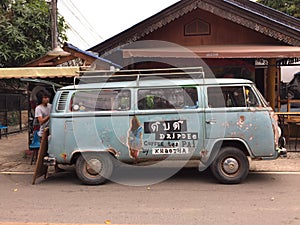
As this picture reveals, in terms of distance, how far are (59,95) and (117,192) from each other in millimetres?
2339

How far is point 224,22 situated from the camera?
11.8 m

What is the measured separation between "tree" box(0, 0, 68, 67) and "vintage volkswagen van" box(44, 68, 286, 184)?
904 cm

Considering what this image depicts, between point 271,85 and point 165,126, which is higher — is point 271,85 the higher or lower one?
the higher one

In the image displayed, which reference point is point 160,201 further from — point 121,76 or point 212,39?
point 212,39

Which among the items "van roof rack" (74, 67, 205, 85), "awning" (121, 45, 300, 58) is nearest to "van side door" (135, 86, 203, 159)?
"van roof rack" (74, 67, 205, 85)

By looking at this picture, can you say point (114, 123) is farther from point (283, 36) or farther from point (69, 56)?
point (283, 36)

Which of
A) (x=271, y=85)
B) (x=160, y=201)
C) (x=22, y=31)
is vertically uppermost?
(x=22, y=31)

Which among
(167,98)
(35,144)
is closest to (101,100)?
(167,98)

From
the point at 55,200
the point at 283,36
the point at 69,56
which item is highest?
the point at 283,36

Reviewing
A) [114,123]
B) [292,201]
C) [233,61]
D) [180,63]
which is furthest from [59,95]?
[233,61]

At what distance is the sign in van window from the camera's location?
6699 mm

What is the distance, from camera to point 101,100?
266 inches

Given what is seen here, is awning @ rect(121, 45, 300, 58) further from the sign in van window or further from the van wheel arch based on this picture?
the van wheel arch

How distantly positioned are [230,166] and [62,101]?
363 cm
